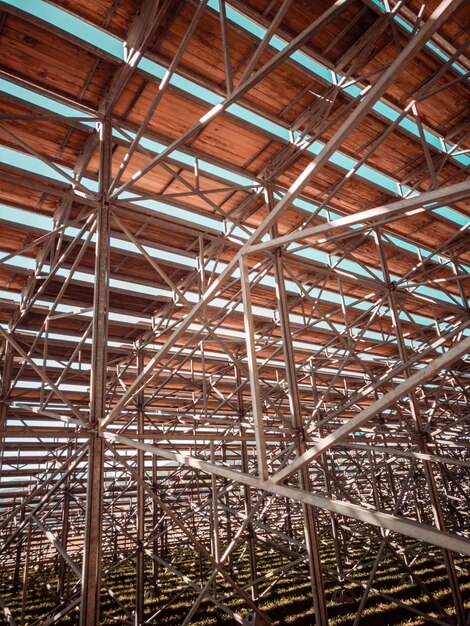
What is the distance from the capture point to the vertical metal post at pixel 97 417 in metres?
4.85

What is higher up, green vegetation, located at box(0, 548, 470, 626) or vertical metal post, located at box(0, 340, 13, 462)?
vertical metal post, located at box(0, 340, 13, 462)

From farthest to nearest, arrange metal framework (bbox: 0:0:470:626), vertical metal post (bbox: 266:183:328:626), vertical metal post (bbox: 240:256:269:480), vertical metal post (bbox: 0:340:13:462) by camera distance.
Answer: vertical metal post (bbox: 0:340:13:462)
vertical metal post (bbox: 266:183:328:626)
metal framework (bbox: 0:0:470:626)
vertical metal post (bbox: 240:256:269:480)

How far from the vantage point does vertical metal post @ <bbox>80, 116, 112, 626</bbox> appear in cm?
485

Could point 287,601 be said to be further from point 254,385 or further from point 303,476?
point 254,385

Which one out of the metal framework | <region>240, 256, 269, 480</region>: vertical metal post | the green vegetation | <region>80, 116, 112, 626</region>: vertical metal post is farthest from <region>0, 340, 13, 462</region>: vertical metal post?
<region>240, 256, 269, 480</region>: vertical metal post

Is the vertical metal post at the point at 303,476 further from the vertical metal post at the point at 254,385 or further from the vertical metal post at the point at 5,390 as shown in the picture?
the vertical metal post at the point at 5,390

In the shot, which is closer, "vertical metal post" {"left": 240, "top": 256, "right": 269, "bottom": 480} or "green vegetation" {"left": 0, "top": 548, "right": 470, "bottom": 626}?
"vertical metal post" {"left": 240, "top": 256, "right": 269, "bottom": 480}

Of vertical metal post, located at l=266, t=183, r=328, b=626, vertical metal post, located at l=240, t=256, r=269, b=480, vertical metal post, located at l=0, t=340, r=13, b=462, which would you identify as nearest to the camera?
vertical metal post, located at l=240, t=256, r=269, b=480

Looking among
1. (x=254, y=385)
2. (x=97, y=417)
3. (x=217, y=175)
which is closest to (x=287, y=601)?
(x=97, y=417)

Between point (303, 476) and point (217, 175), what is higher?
point (217, 175)

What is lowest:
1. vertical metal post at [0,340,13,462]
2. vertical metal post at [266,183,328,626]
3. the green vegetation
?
the green vegetation

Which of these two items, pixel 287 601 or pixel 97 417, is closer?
pixel 97 417

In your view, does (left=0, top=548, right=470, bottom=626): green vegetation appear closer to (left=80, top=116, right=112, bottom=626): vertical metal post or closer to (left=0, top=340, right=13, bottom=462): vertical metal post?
(left=0, top=340, right=13, bottom=462): vertical metal post

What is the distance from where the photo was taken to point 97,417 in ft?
17.5
